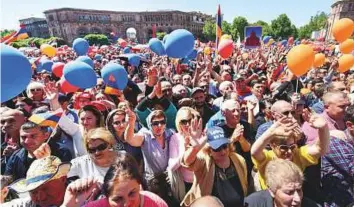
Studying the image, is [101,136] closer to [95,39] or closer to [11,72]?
[11,72]

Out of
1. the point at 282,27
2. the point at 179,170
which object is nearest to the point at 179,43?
the point at 179,170

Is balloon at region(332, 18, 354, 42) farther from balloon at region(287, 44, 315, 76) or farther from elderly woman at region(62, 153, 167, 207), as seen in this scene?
elderly woman at region(62, 153, 167, 207)

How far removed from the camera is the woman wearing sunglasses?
8.32 ft

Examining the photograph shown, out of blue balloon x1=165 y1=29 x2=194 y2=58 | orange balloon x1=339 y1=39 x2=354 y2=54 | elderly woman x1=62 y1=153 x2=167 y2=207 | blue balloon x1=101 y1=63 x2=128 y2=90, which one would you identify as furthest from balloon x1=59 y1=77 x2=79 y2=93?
orange balloon x1=339 y1=39 x2=354 y2=54

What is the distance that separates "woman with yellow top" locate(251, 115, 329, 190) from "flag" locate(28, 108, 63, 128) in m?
1.99

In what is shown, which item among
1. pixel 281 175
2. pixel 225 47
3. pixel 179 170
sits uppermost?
→ pixel 225 47

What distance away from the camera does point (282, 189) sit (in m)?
2.06

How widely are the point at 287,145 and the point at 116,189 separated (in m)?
1.44

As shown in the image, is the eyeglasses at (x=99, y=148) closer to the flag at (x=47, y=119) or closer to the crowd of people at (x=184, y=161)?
the crowd of people at (x=184, y=161)

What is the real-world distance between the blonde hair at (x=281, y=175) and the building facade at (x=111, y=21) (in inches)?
3680

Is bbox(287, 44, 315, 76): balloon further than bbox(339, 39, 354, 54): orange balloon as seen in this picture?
No

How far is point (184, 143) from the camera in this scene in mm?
2910

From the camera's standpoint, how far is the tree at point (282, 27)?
70.4 meters

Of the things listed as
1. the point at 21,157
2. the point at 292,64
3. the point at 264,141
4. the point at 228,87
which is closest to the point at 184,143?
the point at 264,141
